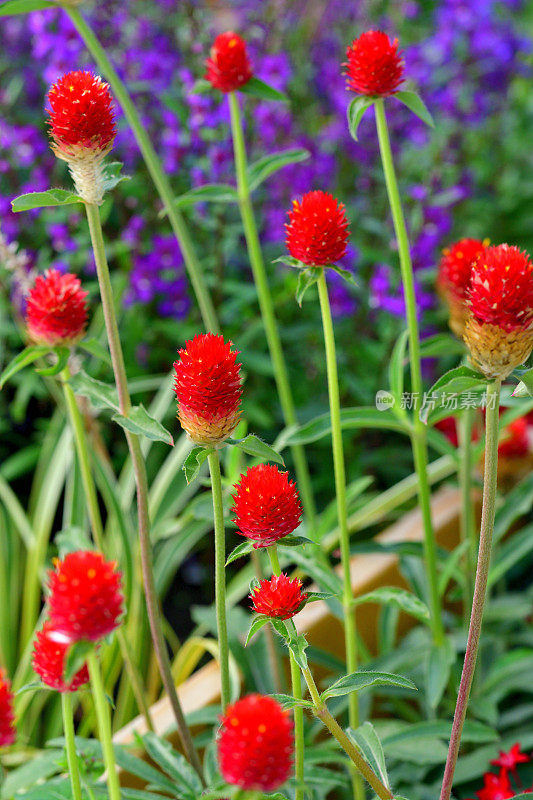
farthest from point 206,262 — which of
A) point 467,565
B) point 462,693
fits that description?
point 462,693

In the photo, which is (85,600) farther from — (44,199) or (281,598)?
(44,199)

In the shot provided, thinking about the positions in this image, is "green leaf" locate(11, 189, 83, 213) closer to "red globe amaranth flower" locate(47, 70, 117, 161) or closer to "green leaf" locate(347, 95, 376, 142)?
"red globe amaranth flower" locate(47, 70, 117, 161)

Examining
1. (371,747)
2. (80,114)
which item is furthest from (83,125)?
(371,747)

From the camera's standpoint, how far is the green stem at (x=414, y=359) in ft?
2.57

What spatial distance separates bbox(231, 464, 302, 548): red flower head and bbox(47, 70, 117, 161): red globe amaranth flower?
0.29m

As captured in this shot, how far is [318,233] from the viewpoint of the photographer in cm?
67

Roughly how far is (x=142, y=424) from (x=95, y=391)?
7 centimetres

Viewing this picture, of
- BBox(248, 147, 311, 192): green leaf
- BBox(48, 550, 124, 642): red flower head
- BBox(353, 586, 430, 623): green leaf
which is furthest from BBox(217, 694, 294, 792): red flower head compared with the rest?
BBox(248, 147, 311, 192): green leaf

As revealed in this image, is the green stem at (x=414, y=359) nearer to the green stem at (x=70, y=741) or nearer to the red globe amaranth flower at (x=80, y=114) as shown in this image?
the red globe amaranth flower at (x=80, y=114)

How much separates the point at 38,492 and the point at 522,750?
1.01 meters

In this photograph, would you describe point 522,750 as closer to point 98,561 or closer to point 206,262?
point 98,561

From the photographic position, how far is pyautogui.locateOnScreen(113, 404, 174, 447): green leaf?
26.8 inches

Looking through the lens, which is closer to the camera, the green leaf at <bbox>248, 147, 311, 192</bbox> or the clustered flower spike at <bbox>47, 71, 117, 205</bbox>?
the clustered flower spike at <bbox>47, 71, 117, 205</bbox>

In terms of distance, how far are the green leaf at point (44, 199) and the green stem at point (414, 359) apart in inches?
11.4
